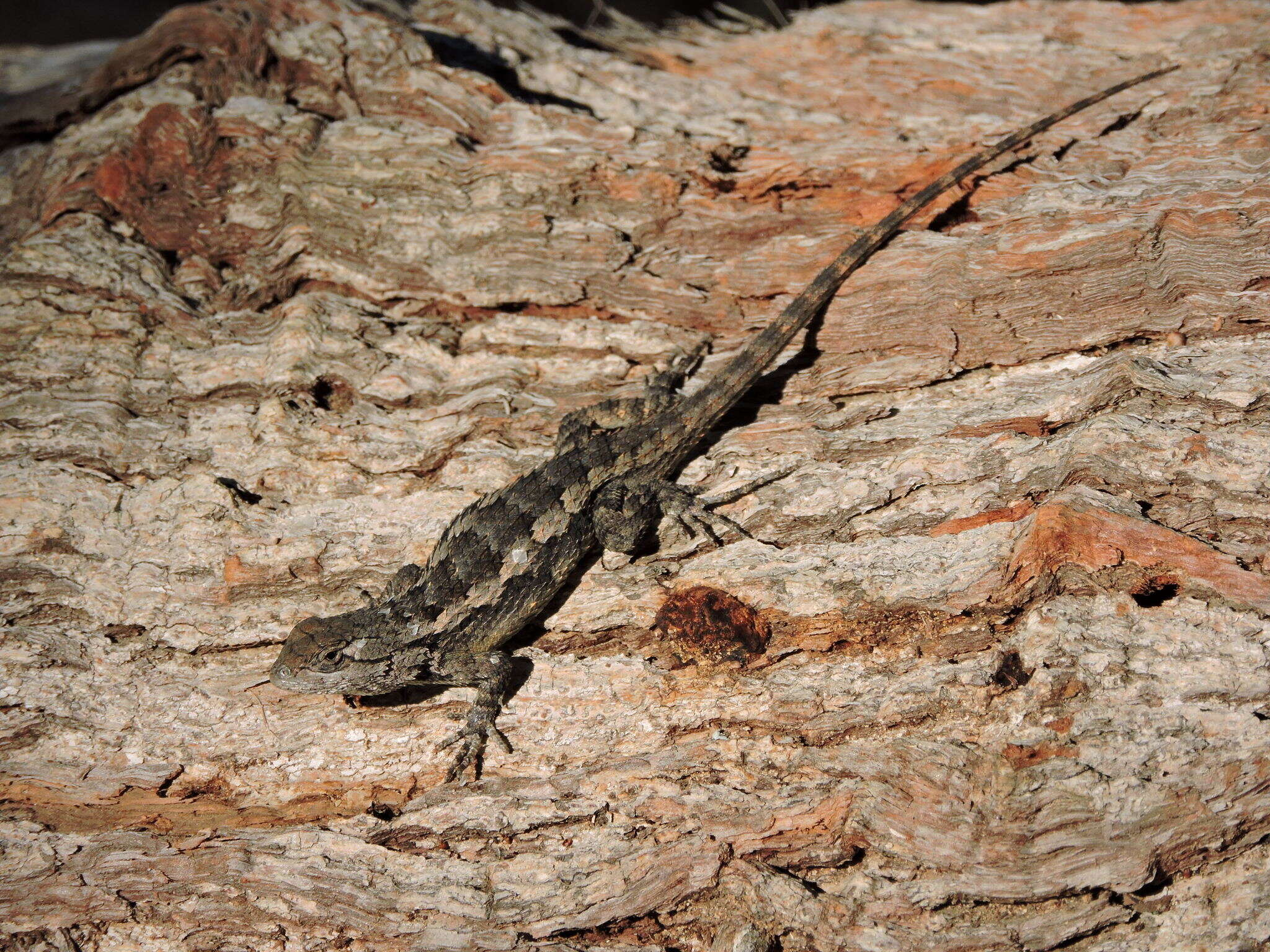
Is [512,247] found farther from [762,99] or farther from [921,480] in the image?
[921,480]

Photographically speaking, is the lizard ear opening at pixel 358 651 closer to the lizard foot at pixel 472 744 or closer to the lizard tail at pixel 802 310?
the lizard foot at pixel 472 744

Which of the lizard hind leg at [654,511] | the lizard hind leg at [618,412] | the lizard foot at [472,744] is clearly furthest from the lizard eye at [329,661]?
the lizard hind leg at [618,412]

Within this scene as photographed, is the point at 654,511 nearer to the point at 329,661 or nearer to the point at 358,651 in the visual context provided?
the point at 358,651

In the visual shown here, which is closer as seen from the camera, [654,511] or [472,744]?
[472,744]

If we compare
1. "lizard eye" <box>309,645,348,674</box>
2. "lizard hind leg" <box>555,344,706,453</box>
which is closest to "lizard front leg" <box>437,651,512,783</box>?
"lizard eye" <box>309,645,348,674</box>

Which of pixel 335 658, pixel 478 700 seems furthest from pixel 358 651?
pixel 478 700

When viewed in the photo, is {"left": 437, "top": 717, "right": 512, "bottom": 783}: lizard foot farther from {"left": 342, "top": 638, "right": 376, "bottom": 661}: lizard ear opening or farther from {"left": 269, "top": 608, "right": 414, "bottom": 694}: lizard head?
{"left": 342, "top": 638, "right": 376, "bottom": 661}: lizard ear opening

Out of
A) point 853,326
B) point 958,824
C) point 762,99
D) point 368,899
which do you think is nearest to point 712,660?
point 958,824
